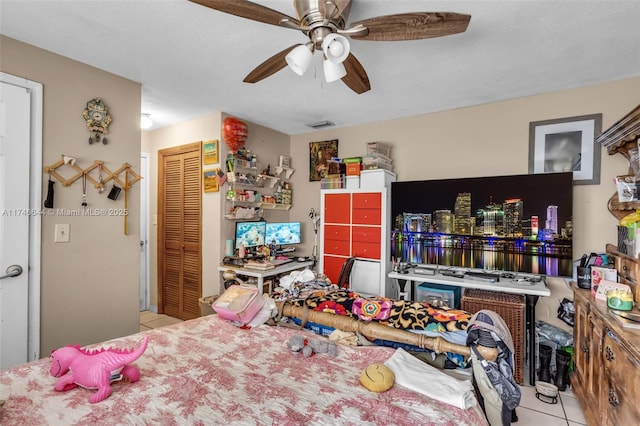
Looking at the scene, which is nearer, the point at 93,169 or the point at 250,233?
the point at 93,169

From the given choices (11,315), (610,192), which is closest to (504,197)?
(610,192)

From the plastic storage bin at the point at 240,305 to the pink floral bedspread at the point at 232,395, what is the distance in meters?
0.31

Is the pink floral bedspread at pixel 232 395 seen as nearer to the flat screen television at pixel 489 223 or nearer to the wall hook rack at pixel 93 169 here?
the wall hook rack at pixel 93 169

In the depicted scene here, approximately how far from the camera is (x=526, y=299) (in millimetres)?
2662

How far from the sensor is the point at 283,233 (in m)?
4.09

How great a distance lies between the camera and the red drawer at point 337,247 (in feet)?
12.3

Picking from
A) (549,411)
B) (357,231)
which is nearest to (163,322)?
(357,231)

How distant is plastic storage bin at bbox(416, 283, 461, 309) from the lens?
308 centimetres

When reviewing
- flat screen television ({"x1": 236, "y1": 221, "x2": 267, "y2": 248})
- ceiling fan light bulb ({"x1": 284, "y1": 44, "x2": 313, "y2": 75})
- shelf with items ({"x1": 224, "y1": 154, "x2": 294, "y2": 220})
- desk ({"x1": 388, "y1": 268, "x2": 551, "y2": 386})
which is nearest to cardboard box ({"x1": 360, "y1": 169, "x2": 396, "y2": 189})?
desk ({"x1": 388, "y1": 268, "x2": 551, "y2": 386})

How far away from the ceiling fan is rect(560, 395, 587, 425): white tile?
263cm

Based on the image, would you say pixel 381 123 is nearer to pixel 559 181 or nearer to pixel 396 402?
pixel 559 181

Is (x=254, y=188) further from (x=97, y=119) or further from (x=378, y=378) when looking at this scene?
(x=378, y=378)

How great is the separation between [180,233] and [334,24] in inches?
130

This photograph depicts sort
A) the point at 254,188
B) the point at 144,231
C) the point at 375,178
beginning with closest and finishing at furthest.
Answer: the point at 375,178 → the point at 254,188 → the point at 144,231
